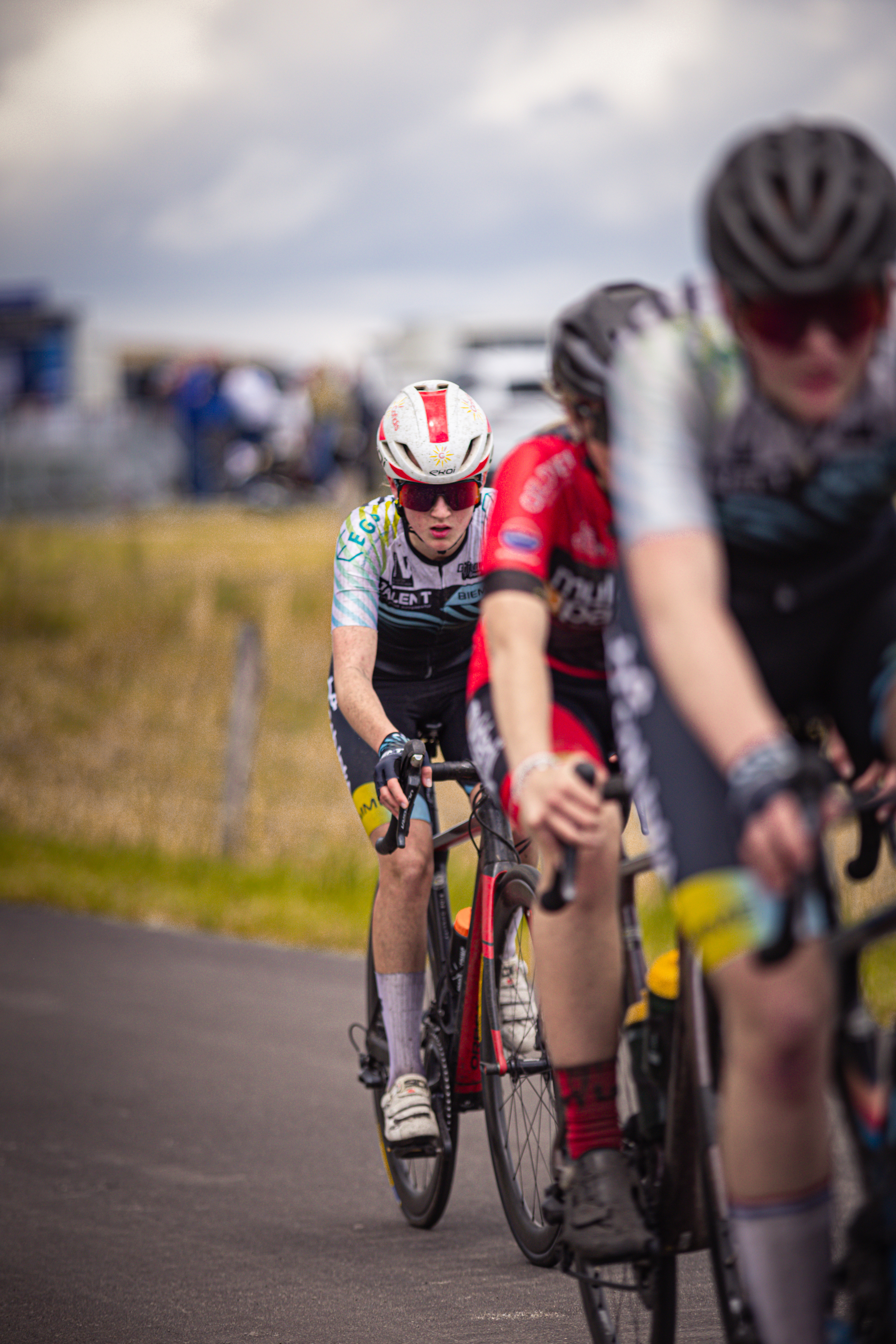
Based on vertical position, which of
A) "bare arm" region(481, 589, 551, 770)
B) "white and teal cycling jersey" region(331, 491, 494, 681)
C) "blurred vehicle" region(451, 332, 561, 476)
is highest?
"blurred vehicle" region(451, 332, 561, 476)

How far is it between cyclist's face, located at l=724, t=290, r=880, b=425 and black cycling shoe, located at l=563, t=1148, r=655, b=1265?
1609 millimetres

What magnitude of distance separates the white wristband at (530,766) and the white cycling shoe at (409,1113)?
2.23 m

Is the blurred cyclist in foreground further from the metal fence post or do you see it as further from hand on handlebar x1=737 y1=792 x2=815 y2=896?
the metal fence post

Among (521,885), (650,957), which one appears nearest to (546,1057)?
(521,885)

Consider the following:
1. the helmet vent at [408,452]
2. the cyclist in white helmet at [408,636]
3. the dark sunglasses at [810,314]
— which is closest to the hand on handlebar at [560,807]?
the dark sunglasses at [810,314]

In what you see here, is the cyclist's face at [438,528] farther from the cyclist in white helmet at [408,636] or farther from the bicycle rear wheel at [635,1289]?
the bicycle rear wheel at [635,1289]

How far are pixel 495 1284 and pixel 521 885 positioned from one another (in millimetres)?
1190

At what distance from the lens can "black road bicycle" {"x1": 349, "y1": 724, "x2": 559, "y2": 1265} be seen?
4609 millimetres

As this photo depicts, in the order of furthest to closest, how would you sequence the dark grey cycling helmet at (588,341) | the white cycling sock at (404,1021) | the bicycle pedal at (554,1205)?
the white cycling sock at (404,1021) < the bicycle pedal at (554,1205) < the dark grey cycling helmet at (588,341)

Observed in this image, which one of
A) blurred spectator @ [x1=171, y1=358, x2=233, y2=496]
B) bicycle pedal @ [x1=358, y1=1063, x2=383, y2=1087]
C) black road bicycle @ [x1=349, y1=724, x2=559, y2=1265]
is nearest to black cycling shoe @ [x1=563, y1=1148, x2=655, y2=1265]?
black road bicycle @ [x1=349, y1=724, x2=559, y2=1265]

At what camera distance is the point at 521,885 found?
4.41 metres

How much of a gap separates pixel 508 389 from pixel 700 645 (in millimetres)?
24167

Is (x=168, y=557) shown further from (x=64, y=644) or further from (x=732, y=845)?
(x=732, y=845)

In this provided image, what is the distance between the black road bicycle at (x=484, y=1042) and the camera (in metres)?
4.61
